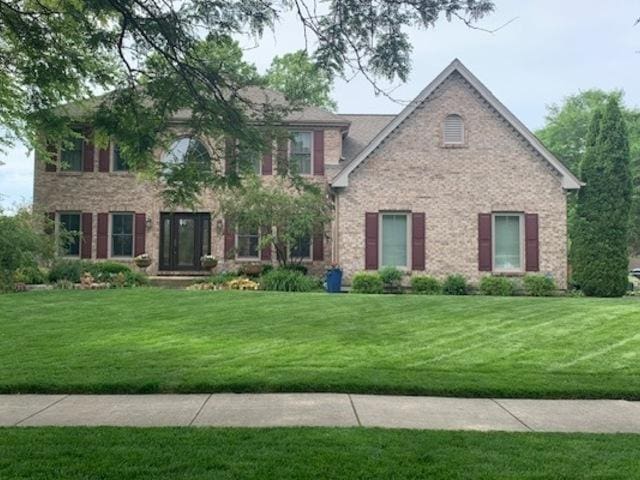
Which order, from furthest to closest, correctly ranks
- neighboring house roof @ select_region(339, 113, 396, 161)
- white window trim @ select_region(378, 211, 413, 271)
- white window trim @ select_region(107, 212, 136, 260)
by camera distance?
neighboring house roof @ select_region(339, 113, 396, 161) < white window trim @ select_region(107, 212, 136, 260) < white window trim @ select_region(378, 211, 413, 271)

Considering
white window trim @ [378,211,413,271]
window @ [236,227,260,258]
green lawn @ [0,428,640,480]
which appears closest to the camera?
green lawn @ [0,428,640,480]

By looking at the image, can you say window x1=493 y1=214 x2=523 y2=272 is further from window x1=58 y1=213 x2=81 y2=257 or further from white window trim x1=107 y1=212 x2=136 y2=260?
window x1=58 y1=213 x2=81 y2=257

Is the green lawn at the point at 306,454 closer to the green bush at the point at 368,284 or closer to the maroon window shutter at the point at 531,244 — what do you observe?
the green bush at the point at 368,284

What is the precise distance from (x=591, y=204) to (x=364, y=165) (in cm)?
769

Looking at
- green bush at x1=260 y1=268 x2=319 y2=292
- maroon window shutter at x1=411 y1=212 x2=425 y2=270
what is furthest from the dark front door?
maroon window shutter at x1=411 y1=212 x2=425 y2=270

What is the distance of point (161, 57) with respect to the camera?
629 cm

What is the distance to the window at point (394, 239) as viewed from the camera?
19.2 meters

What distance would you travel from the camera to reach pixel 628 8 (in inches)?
183

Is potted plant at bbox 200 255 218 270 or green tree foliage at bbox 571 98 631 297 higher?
green tree foliage at bbox 571 98 631 297

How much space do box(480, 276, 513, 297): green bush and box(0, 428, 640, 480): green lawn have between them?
13.6 meters

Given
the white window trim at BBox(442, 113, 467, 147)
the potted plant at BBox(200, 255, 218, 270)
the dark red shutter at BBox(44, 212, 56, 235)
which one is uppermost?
the white window trim at BBox(442, 113, 467, 147)

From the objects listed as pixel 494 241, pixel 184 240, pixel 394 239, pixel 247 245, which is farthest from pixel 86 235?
pixel 494 241

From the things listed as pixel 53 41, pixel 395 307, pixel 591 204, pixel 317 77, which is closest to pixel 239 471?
pixel 317 77

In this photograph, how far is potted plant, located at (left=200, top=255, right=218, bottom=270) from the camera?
69.4ft
